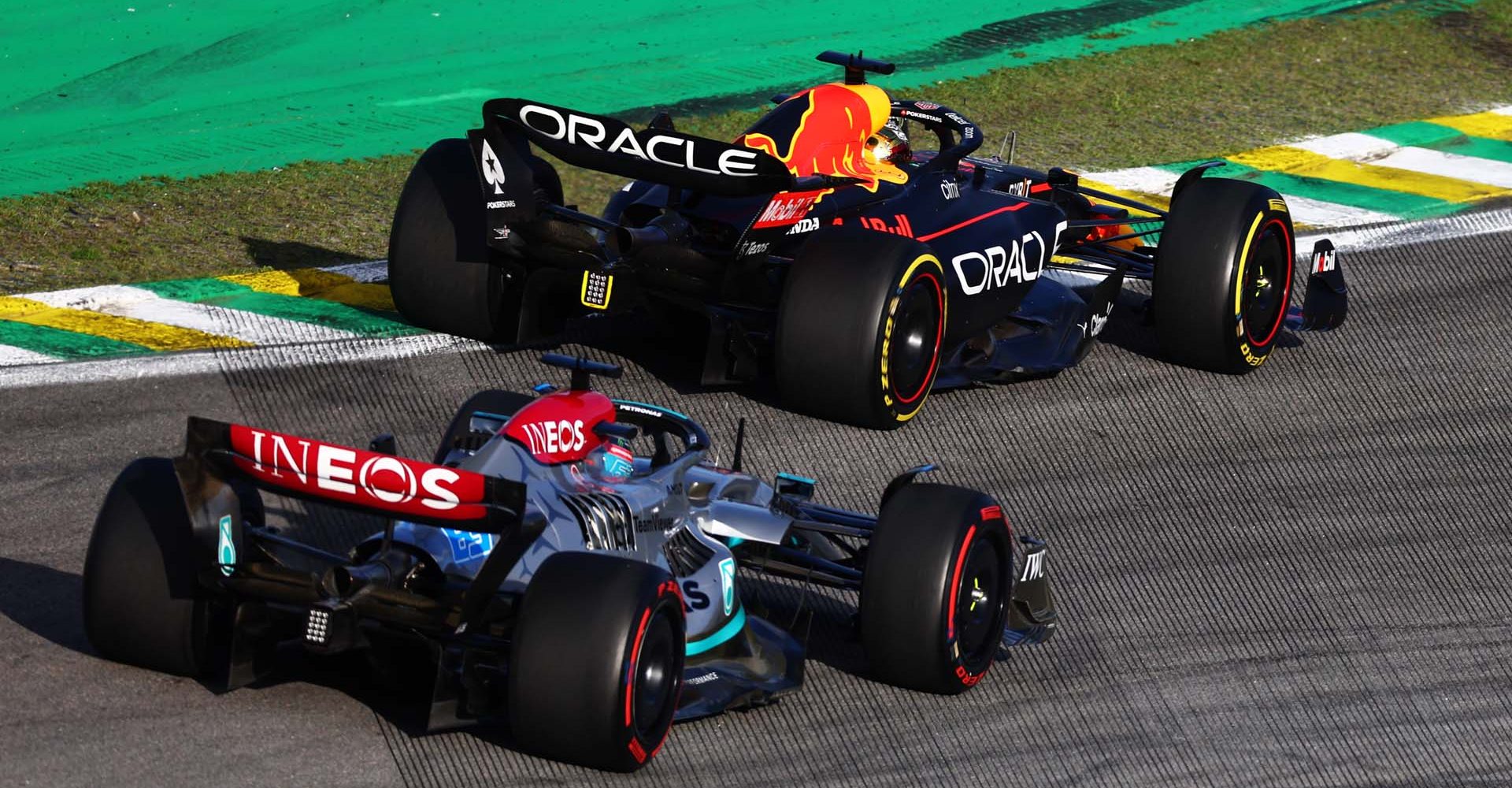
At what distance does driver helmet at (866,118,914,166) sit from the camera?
35.4 ft

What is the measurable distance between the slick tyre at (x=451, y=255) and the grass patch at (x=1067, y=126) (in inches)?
69.5

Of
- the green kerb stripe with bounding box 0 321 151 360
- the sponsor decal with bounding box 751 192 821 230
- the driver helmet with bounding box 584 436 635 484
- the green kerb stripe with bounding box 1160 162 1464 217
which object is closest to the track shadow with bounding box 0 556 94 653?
the driver helmet with bounding box 584 436 635 484

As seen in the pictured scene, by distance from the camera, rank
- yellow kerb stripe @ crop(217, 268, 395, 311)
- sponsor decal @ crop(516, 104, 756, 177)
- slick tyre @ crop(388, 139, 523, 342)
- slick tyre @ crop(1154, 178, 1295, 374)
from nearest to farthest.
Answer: sponsor decal @ crop(516, 104, 756, 177) → slick tyre @ crop(388, 139, 523, 342) → slick tyre @ crop(1154, 178, 1295, 374) → yellow kerb stripe @ crop(217, 268, 395, 311)

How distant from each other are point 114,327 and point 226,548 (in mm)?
4559

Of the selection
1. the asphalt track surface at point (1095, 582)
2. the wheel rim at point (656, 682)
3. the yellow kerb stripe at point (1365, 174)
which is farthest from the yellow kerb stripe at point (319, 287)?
the yellow kerb stripe at point (1365, 174)

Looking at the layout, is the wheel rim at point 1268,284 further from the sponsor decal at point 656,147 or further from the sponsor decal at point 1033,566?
the sponsor decal at point 1033,566

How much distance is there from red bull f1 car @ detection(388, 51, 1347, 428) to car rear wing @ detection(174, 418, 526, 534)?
335 cm

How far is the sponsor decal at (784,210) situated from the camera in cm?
994

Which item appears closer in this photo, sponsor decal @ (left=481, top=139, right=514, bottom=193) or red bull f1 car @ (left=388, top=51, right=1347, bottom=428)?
red bull f1 car @ (left=388, top=51, right=1347, bottom=428)

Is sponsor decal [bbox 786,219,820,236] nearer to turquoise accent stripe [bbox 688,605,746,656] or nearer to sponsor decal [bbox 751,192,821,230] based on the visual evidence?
sponsor decal [bbox 751,192,821,230]

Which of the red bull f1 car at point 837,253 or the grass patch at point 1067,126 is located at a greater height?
the red bull f1 car at point 837,253

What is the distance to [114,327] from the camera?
34.8 ft

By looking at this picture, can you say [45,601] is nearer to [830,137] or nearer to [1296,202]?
[830,137]

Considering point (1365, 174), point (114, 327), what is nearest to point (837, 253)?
point (114, 327)
